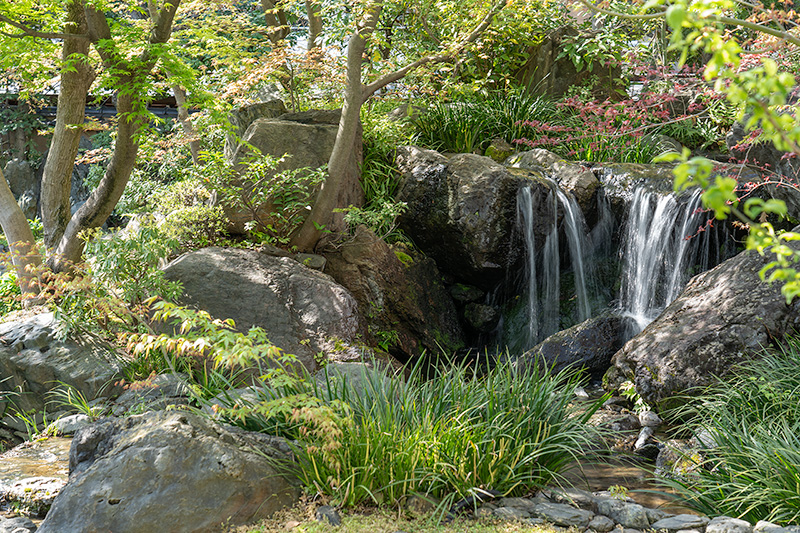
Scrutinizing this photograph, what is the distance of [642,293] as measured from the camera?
7797mm

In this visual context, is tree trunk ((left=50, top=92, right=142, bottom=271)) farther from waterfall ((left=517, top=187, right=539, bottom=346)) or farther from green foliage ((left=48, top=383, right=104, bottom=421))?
waterfall ((left=517, top=187, right=539, bottom=346))

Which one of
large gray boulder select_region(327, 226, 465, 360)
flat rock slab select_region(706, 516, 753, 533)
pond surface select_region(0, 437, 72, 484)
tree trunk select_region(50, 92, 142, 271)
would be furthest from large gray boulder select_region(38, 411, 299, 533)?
tree trunk select_region(50, 92, 142, 271)

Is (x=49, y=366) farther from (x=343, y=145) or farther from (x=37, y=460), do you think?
(x=343, y=145)

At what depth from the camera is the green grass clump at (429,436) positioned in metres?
3.37

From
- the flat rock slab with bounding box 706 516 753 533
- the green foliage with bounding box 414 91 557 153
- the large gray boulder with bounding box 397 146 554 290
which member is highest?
the green foliage with bounding box 414 91 557 153

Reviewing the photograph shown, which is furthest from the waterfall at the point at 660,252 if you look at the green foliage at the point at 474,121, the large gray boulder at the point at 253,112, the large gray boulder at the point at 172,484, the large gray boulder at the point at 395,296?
the large gray boulder at the point at 172,484

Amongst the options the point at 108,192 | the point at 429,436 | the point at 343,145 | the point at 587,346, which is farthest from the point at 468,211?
the point at 429,436

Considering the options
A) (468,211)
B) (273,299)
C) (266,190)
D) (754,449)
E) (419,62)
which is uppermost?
(419,62)

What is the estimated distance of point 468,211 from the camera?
789cm

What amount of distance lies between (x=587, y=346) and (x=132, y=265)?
4.72 m

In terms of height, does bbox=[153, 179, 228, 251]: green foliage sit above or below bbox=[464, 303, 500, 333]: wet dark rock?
above

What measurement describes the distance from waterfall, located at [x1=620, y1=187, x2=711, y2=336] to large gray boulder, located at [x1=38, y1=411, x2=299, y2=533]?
5.44 metres

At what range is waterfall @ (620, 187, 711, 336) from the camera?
24.9 feet

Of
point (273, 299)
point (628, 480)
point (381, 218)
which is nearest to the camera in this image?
point (628, 480)
